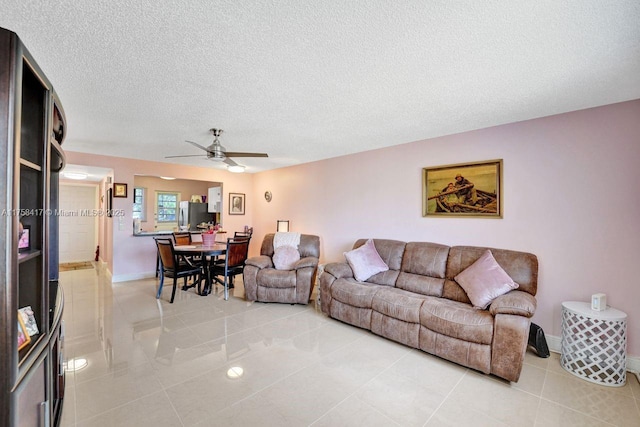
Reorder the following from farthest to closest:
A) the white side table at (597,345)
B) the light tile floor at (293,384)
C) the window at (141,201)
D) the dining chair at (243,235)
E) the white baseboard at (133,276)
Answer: the window at (141,201) < the white baseboard at (133,276) < the dining chair at (243,235) < the white side table at (597,345) < the light tile floor at (293,384)

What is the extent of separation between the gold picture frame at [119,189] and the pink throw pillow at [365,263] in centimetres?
434

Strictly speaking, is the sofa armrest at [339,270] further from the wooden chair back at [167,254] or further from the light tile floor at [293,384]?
the wooden chair back at [167,254]

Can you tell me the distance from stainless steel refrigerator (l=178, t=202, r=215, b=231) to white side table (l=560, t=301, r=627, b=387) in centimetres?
707

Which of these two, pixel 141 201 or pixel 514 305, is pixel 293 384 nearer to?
pixel 514 305

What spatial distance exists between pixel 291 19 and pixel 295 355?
2636mm

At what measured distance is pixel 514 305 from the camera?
2.27 metres

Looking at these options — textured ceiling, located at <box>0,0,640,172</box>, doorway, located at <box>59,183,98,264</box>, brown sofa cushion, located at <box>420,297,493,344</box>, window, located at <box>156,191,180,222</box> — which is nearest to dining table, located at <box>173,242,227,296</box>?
textured ceiling, located at <box>0,0,640,172</box>

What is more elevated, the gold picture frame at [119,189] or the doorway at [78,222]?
the gold picture frame at [119,189]

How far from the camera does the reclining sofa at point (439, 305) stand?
225 centimetres

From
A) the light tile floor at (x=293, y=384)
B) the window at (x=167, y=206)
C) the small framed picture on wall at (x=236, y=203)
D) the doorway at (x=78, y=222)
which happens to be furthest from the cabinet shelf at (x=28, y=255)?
the doorway at (x=78, y=222)

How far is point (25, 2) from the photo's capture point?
1.37 metres

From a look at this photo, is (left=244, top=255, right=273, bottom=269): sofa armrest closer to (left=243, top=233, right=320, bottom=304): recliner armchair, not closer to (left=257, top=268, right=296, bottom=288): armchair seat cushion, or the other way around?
(left=243, top=233, right=320, bottom=304): recliner armchair

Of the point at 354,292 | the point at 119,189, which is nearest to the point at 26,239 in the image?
the point at 354,292

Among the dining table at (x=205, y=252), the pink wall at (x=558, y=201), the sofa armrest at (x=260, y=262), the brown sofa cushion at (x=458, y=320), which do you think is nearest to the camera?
the brown sofa cushion at (x=458, y=320)
